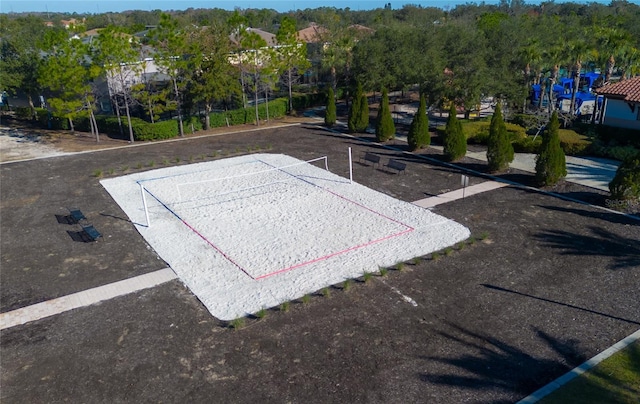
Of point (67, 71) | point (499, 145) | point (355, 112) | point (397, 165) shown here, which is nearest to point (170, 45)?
point (67, 71)

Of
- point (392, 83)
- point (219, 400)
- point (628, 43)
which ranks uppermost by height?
point (628, 43)

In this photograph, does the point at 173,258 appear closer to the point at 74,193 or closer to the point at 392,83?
the point at 74,193

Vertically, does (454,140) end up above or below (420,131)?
below

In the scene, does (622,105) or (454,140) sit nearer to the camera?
(454,140)

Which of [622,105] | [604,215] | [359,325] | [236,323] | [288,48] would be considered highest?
[288,48]

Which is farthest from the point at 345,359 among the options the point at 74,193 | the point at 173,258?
the point at 74,193

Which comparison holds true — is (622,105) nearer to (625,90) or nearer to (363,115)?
(625,90)

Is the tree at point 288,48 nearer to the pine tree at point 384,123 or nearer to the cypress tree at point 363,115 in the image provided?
the cypress tree at point 363,115
